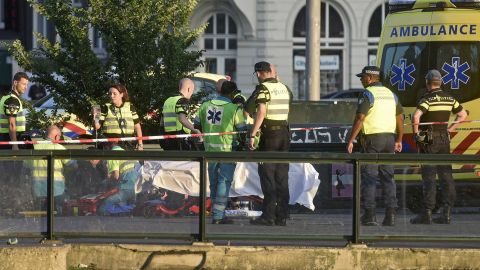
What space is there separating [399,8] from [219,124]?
4.44 meters

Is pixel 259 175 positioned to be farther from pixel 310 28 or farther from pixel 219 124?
pixel 310 28

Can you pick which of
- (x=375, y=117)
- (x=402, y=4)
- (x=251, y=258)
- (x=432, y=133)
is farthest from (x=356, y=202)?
(x=402, y=4)

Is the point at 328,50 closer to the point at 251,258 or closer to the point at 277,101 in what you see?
the point at 277,101

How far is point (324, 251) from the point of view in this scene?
12227 millimetres

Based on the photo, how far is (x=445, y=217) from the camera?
12656 mm

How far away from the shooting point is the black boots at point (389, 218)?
489 inches

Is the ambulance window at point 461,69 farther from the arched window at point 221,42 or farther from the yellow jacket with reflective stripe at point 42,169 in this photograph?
the arched window at point 221,42

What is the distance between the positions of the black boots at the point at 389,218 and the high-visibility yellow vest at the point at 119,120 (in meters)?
4.55

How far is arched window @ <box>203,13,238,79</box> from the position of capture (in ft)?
150

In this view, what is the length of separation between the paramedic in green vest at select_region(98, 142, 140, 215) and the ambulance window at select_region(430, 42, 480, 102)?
6.34 m

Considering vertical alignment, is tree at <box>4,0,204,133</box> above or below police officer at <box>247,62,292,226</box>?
above

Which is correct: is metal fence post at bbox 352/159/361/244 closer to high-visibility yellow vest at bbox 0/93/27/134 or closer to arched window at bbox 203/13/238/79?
high-visibility yellow vest at bbox 0/93/27/134

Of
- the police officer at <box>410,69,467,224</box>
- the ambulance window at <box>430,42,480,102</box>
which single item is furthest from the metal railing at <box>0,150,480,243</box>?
the ambulance window at <box>430,42,480,102</box>

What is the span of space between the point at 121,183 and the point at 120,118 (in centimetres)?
376
